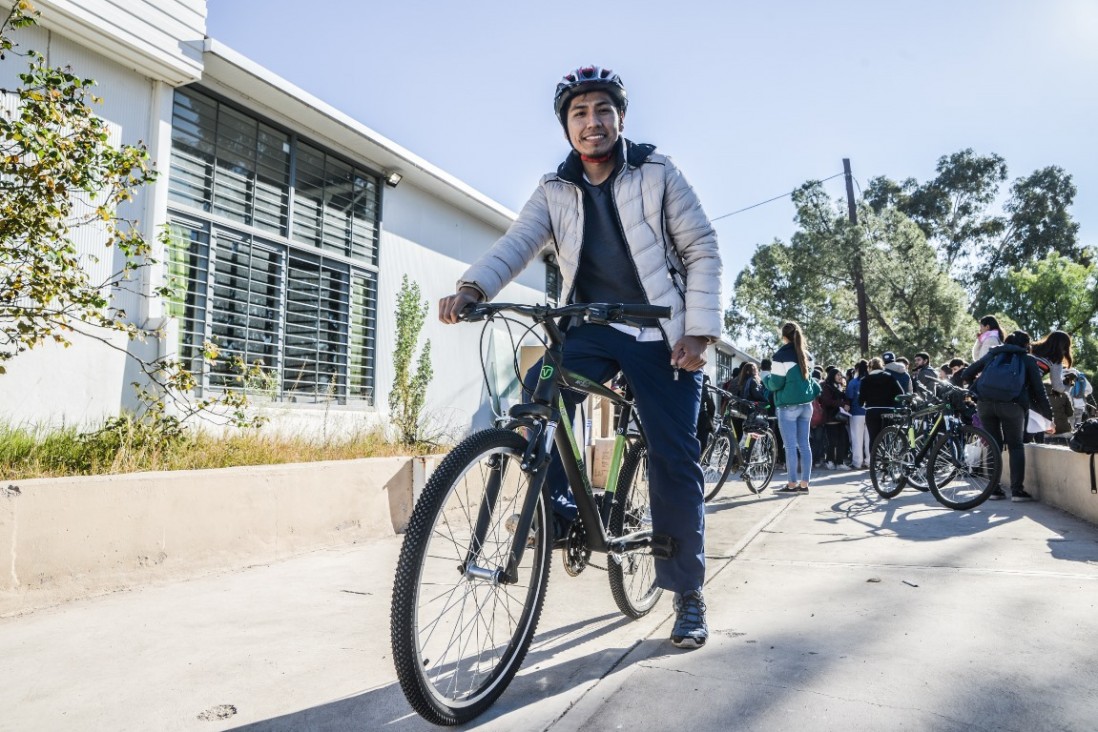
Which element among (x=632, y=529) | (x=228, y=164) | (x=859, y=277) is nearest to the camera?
(x=632, y=529)

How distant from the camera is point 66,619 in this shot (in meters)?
3.06

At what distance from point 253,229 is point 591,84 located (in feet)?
17.6

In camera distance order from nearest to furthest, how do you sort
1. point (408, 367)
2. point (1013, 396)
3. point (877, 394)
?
point (1013, 396) < point (408, 367) < point (877, 394)

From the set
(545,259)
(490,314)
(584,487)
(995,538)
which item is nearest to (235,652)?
(584,487)

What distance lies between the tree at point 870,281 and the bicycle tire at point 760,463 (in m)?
18.8

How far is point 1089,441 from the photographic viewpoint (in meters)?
5.24

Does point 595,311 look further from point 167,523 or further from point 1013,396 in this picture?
point 1013,396

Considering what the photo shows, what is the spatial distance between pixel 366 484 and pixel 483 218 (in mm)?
6579

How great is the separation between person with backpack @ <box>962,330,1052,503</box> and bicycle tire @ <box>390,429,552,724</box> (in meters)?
5.93

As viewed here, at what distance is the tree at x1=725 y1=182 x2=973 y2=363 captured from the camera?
91.6 ft

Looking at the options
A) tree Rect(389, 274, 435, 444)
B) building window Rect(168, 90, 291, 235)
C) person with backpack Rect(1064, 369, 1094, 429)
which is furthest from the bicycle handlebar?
person with backpack Rect(1064, 369, 1094, 429)

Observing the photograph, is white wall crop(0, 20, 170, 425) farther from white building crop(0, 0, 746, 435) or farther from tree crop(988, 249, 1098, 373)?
tree crop(988, 249, 1098, 373)

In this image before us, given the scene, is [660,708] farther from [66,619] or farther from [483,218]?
[483,218]

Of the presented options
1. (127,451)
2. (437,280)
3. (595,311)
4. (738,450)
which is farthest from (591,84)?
(437,280)
